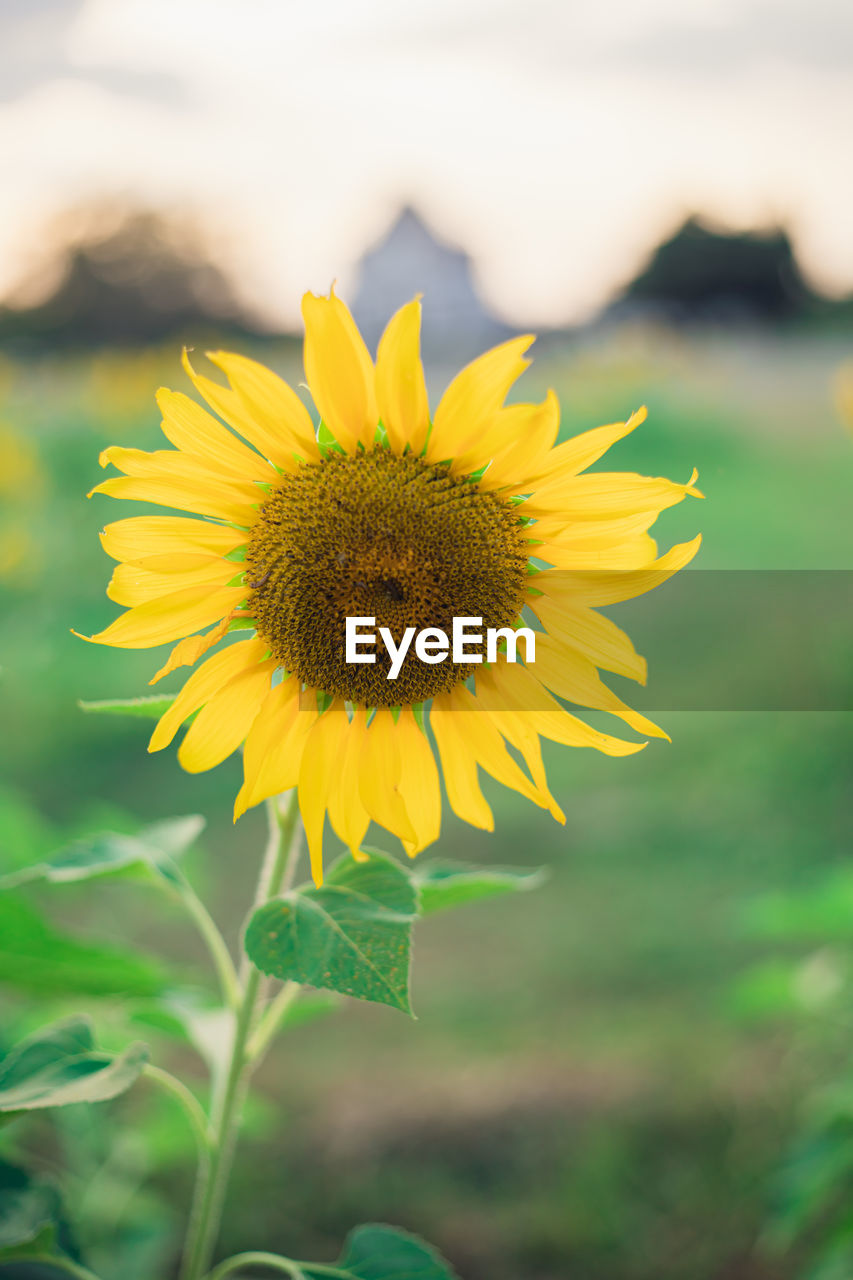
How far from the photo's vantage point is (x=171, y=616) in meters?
0.60

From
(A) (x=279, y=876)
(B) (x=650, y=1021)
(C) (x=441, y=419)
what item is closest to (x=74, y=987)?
(A) (x=279, y=876)

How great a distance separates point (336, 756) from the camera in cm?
63

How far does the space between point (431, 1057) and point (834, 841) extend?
1339 millimetres

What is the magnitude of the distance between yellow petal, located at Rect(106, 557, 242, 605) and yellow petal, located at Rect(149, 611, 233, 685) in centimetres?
3

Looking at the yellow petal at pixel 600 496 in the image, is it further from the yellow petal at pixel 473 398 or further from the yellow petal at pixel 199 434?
the yellow petal at pixel 199 434

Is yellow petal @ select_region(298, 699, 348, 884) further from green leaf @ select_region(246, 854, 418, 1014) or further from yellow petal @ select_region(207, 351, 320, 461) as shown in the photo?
yellow petal @ select_region(207, 351, 320, 461)

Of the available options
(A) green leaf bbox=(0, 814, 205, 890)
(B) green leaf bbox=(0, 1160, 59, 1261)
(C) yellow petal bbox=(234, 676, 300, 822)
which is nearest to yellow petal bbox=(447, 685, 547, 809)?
(C) yellow petal bbox=(234, 676, 300, 822)

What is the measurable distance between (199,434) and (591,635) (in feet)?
0.85

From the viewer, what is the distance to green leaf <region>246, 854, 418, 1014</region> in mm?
553

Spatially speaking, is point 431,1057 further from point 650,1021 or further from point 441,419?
point 441,419

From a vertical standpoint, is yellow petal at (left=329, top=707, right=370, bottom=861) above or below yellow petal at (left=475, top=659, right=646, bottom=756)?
below

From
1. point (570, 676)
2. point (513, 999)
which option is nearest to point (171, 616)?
point (570, 676)

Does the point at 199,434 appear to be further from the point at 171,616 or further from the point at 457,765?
the point at 457,765

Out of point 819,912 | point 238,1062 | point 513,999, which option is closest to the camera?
point 238,1062
